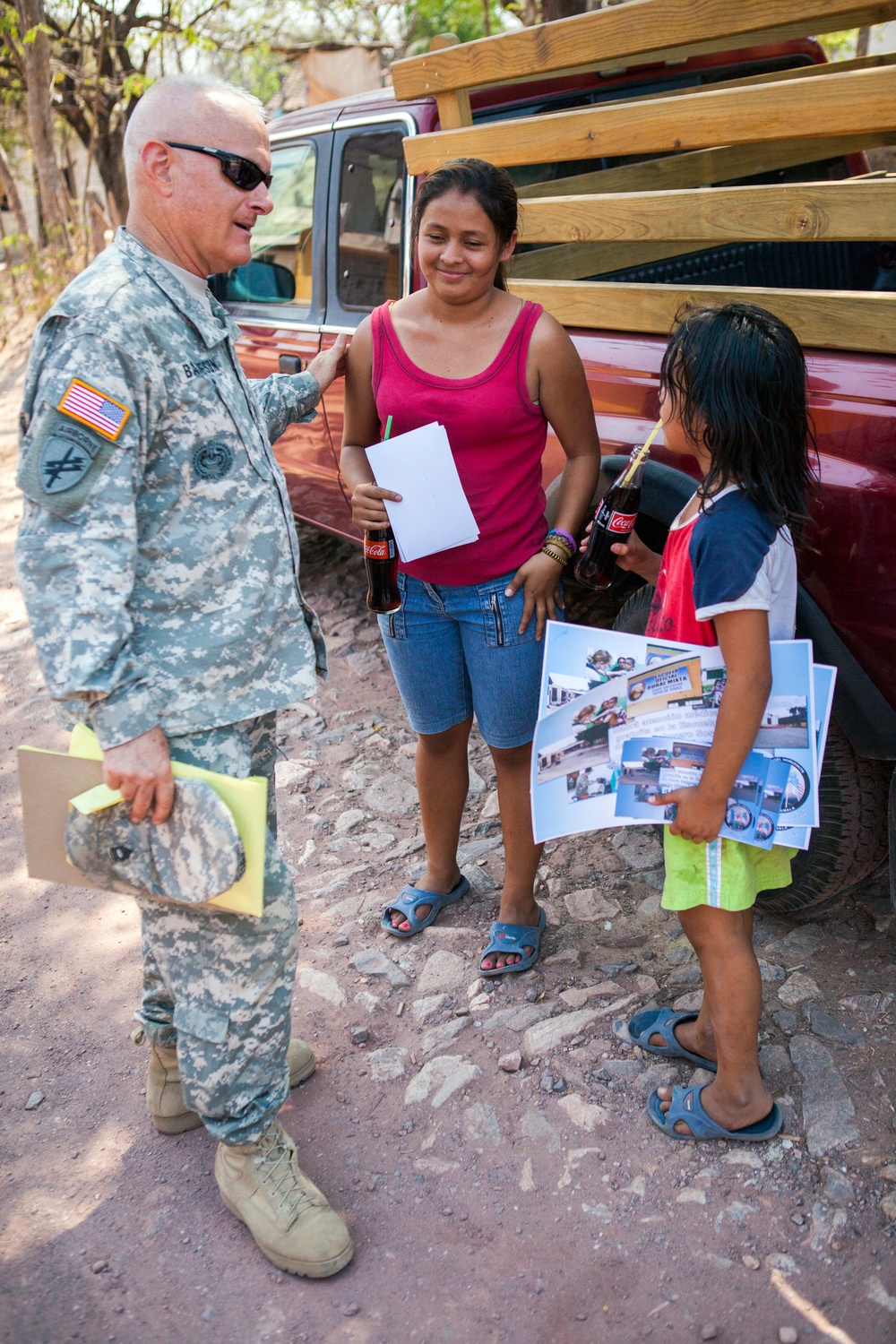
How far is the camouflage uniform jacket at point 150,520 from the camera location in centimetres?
167

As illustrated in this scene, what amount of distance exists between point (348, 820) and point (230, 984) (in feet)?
5.33

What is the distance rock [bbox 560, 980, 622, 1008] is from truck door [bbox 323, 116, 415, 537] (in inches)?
83.5

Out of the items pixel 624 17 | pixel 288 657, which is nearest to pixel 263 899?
pixel 288 657

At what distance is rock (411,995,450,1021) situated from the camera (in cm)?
272

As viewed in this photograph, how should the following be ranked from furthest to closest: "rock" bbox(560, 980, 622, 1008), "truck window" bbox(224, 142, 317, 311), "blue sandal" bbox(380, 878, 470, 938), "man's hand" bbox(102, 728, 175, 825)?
"truck window" bbox(224, 142, 317, 311), "blue sandal" bbox(380, 878, 470, 938), "rock" bbox(560, 980, 622, 1008), "man's hand" bbox(102, 728, 175, 825)

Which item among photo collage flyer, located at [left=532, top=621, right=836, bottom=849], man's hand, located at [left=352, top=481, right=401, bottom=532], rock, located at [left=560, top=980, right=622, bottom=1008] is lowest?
rock, located at [left=560, top=980, right=622, bottom=1008]

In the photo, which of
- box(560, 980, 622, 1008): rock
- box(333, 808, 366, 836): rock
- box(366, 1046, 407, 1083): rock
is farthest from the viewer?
box(333, 808, 366, 836): rock

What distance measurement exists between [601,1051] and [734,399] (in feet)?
5.12

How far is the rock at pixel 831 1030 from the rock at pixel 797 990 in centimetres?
5

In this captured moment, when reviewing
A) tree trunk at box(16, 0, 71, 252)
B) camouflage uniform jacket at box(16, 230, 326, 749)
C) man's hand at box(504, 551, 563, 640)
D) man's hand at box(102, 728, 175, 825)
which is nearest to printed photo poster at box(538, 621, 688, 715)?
man's hand at box(504, 551, 563, 640)

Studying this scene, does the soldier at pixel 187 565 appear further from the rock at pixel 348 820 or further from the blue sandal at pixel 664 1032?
the rock at pixel 348 820

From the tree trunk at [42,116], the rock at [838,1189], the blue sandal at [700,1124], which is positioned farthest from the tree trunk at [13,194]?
the rock at [838,1189]

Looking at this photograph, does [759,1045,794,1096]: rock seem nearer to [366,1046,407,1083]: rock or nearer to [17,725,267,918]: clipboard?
[366,1046,407,1083]: rock

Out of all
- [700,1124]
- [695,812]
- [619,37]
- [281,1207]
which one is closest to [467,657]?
[695,812]
